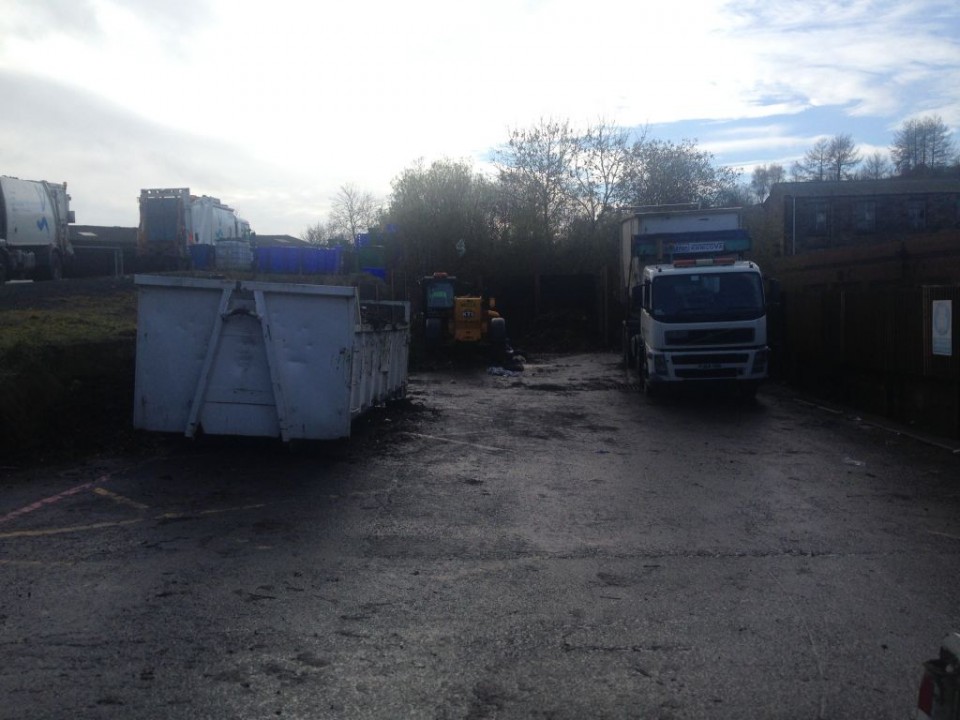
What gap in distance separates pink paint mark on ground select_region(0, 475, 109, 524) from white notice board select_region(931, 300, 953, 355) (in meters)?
11.5

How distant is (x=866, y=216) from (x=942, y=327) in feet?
147

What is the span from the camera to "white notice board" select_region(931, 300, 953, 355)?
13242mm

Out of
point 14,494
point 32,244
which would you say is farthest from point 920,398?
point 32,244

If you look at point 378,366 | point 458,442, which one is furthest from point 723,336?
point 378,366

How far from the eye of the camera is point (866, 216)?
179ft

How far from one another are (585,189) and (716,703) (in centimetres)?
4308

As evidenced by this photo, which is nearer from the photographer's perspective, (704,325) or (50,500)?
(50,500)

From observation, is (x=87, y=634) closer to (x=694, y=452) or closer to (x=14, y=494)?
(x=14, y=494)

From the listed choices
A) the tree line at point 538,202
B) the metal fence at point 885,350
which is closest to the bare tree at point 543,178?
the tree line at point 538,202

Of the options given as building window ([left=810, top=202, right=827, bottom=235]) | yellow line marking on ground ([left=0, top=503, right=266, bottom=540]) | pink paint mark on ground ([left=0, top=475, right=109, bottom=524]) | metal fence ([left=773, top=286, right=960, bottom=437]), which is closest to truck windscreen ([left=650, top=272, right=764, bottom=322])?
metal fence ([left=773, top=286, right=960, bottom=437])

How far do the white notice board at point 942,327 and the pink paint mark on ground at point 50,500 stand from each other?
11.5 metres

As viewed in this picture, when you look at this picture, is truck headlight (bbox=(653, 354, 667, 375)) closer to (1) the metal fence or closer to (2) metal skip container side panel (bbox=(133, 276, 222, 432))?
(1) the metal fence

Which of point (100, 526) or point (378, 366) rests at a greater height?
point (378, 366)

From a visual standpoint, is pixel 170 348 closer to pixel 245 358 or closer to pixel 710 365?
pixel 245 358
